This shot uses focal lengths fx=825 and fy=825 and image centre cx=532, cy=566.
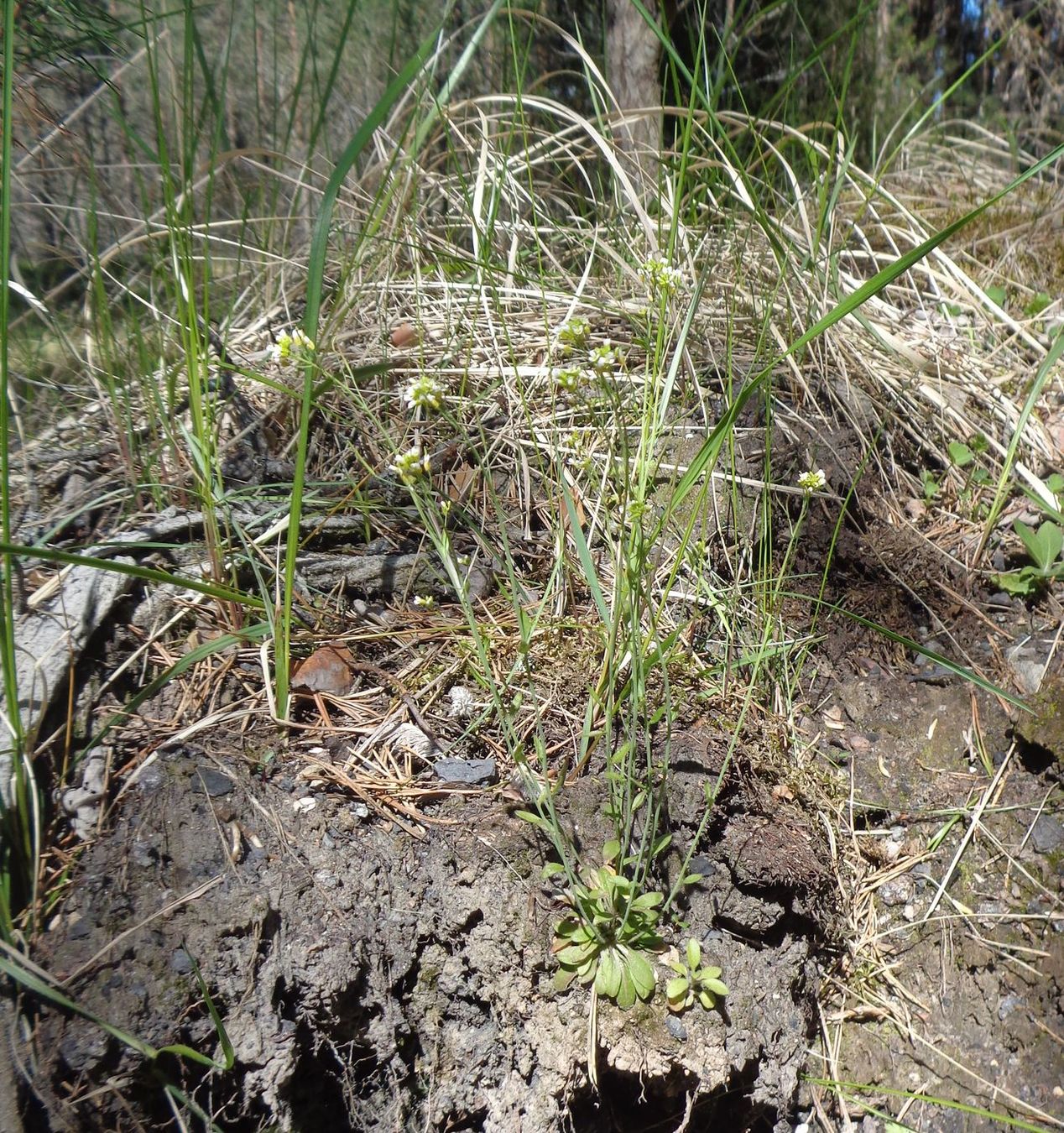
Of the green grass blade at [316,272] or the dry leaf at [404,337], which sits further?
the dry leaf at [404,337]

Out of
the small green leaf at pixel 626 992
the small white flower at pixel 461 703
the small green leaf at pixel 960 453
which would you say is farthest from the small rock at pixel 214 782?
the small green leaf at pixel 960 453

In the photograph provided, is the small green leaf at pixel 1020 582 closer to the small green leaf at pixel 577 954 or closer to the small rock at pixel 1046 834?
the small rock at pixel 1046 834

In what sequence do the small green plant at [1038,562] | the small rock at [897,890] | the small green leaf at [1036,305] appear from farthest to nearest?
the small green leaf at [1036,305] < the small green plant at [1038,562] < the small rock at [897,890]

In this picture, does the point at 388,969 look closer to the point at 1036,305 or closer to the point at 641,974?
the point at 641,974

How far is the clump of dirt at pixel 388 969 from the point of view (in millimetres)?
1131

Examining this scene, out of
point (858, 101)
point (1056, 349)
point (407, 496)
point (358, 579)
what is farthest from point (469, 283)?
point (858, 101)

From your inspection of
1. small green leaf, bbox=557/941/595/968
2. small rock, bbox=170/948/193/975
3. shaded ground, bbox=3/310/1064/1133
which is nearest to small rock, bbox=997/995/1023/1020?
shaded ground, bbox=3/310/1064/1133

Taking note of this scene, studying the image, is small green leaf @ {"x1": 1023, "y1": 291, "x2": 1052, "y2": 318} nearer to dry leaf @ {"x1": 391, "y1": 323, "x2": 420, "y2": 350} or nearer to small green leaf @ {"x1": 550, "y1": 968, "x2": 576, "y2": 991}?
dry leaf @ {"x1": 391, "y1": 323, "x2": 420, "y2": 350}

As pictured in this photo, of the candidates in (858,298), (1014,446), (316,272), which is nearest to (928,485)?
(1014,446)

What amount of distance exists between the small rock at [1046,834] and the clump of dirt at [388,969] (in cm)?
46

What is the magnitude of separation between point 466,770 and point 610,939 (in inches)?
13.7

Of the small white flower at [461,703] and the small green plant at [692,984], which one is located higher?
the small white flower at [461,703]

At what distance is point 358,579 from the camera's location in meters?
1.57

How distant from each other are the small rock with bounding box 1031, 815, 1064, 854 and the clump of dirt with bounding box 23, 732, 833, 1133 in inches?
18.0
